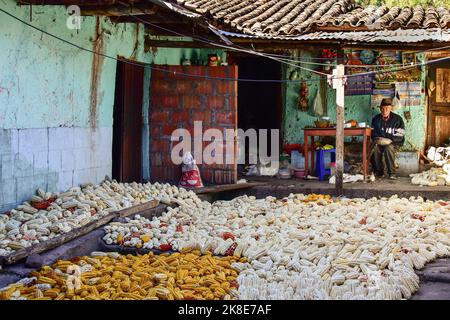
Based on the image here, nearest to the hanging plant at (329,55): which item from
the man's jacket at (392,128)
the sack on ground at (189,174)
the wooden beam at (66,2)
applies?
the man's jacket at (392,128)

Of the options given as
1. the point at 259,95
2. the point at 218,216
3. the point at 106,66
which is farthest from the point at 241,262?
the point at 259,95

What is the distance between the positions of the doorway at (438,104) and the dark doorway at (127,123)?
5.92 metres

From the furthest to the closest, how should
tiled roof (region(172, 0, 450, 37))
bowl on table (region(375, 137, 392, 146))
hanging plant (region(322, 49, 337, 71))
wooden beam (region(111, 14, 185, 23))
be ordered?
hanging plant (region(322, 49, 337, 71)), bowl on table (region(375, 137, 392, 146)), tiled roof (region(172, 0, 450, 37)), wooden beam (region(111, 14, 185, 23))

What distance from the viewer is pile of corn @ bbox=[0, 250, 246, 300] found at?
5.32 metres

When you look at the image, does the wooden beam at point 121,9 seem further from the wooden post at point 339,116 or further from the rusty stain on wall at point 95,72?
the wooden post at point 339,116

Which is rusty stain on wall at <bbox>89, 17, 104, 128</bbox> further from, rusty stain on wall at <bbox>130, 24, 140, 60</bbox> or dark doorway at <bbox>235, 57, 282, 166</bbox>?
dark doorway at <bbox>235, 57, 282, 166</bbox>

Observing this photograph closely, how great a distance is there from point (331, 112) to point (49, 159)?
6974mm

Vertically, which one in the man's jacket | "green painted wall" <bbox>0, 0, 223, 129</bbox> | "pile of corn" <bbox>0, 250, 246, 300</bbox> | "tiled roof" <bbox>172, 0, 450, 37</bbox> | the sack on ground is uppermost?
"tiled roof" <bbox>172, 0, 450, 37</bbox>

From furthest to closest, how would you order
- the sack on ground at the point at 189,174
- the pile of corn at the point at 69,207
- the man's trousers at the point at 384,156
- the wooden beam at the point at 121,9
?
the man's trousers at the point at 384,156
the sack on ground at the point at 189,174
the wooden beam at the point at 121,9
the pile of corn at the point at 69,207

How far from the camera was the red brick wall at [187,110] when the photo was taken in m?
11.6

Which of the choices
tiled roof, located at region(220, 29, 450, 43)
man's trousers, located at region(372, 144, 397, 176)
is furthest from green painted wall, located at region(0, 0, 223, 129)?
man's trousers, located at region(372, 144, 397, 176)

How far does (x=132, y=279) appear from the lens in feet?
19.0

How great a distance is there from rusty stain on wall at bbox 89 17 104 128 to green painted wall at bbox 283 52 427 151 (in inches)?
185

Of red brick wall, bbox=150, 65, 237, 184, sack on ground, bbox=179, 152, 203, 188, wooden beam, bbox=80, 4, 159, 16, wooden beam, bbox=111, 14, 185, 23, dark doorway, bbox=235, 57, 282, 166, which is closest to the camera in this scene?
wooden beam, bbox=80, 4, 159, 16
